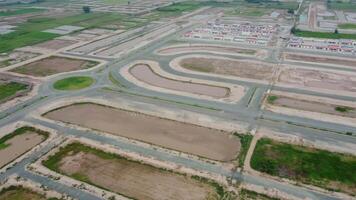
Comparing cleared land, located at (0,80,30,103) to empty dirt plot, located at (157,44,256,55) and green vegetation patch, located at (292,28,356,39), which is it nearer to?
empty dirt plot, located at (157,44,256,55)

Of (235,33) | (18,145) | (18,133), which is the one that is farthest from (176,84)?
(235,33)

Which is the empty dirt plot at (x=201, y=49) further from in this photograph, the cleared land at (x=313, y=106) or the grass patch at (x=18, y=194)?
the grass patch at (x=18, y=194)

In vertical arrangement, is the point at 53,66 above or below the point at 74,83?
above

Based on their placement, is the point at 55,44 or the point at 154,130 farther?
the point at 55,44

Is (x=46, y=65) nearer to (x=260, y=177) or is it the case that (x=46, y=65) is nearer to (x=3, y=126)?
(x=3, y=126)

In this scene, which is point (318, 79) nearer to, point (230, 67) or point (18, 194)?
point (230, 67)

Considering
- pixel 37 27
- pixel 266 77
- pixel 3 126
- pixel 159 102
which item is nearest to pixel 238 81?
pixel 266 77

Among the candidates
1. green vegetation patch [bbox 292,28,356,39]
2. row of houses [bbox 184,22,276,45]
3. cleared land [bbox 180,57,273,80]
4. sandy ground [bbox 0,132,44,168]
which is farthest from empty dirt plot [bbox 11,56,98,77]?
green vegetation patch [bbox 292,28,356,39]
